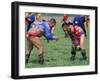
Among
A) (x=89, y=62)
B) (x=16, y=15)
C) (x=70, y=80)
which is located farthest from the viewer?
(x=89, y=62)

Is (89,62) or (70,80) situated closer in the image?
(70,80)

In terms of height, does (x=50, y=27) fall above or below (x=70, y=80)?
above

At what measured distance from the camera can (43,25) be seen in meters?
1.61

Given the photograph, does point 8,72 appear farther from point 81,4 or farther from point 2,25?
point 81,4

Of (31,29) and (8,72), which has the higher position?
(31,29)

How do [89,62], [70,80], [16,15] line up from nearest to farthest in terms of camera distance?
[16,15] < [70,80] < [89,62]

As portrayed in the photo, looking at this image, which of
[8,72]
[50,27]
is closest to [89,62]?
[50,27]

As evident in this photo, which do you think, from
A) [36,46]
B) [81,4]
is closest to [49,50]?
[36,46]

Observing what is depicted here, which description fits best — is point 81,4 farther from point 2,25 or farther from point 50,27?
point 2,25

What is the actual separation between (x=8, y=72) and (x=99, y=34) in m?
0.58

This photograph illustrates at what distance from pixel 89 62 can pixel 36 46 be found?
1.14ft

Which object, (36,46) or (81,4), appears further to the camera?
(81,4)

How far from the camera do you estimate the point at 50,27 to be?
163 cm

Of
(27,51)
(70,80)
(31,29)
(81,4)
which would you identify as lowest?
(70,80)
